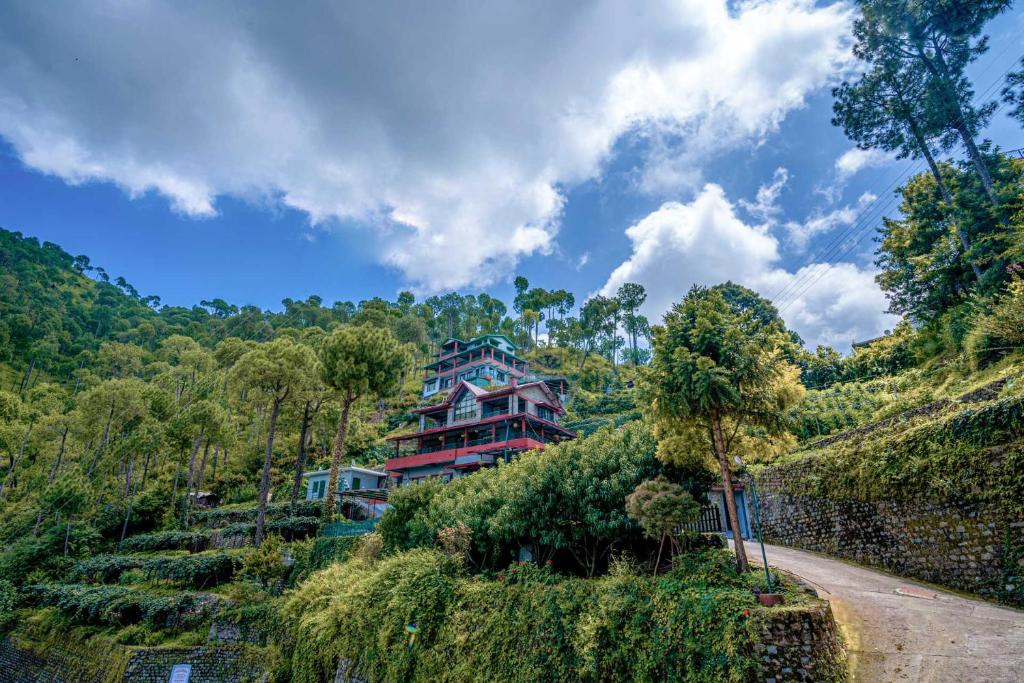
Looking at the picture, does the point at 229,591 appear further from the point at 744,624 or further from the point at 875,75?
the point at 875,75

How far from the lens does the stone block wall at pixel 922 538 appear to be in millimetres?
9883

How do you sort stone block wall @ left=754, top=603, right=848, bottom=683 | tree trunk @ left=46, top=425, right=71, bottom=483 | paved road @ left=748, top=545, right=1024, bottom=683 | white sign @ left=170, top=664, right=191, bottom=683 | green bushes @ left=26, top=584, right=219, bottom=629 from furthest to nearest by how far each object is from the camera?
tree trunk @ left=46, top=425, right=71, bottom=483, green bushes @ left=26, top=584, right=219, bottom=629, white sign @ left=170, top=664, right=191, bottom=683, stone block wall @ left=754, top=603, right=848, bottom=683, paved road @ left=748, top=545, right=1024, bottom=683

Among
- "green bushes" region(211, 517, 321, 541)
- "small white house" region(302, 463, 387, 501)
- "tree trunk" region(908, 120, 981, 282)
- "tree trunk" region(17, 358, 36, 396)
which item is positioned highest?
"tree trunk" region(17, 358, 36, 396)

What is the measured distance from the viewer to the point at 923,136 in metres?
22.3

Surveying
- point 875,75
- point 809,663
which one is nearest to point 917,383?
point 875,75

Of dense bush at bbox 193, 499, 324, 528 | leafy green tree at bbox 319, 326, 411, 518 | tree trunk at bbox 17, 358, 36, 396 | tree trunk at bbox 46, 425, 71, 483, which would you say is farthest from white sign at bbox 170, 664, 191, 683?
tree trunk at bbox 17, 358, 36, 396

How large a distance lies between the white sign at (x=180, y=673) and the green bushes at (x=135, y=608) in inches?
63.6

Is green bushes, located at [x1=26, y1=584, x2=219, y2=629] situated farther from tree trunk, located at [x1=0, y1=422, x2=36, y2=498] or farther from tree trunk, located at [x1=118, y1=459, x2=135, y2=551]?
tree trunk, located at [x1=0, y1=422, x2=36, y2=498]

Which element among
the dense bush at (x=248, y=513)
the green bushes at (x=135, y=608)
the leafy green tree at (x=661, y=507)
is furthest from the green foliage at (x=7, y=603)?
the leafy green tree at (x=661, y=507)

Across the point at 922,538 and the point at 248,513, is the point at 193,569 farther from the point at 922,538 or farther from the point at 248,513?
the point at 922,538

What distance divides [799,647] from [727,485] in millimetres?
3513

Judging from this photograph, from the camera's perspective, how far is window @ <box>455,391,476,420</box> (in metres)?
36.9

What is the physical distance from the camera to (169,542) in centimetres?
2727

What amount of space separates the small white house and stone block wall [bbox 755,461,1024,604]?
95.6ft
